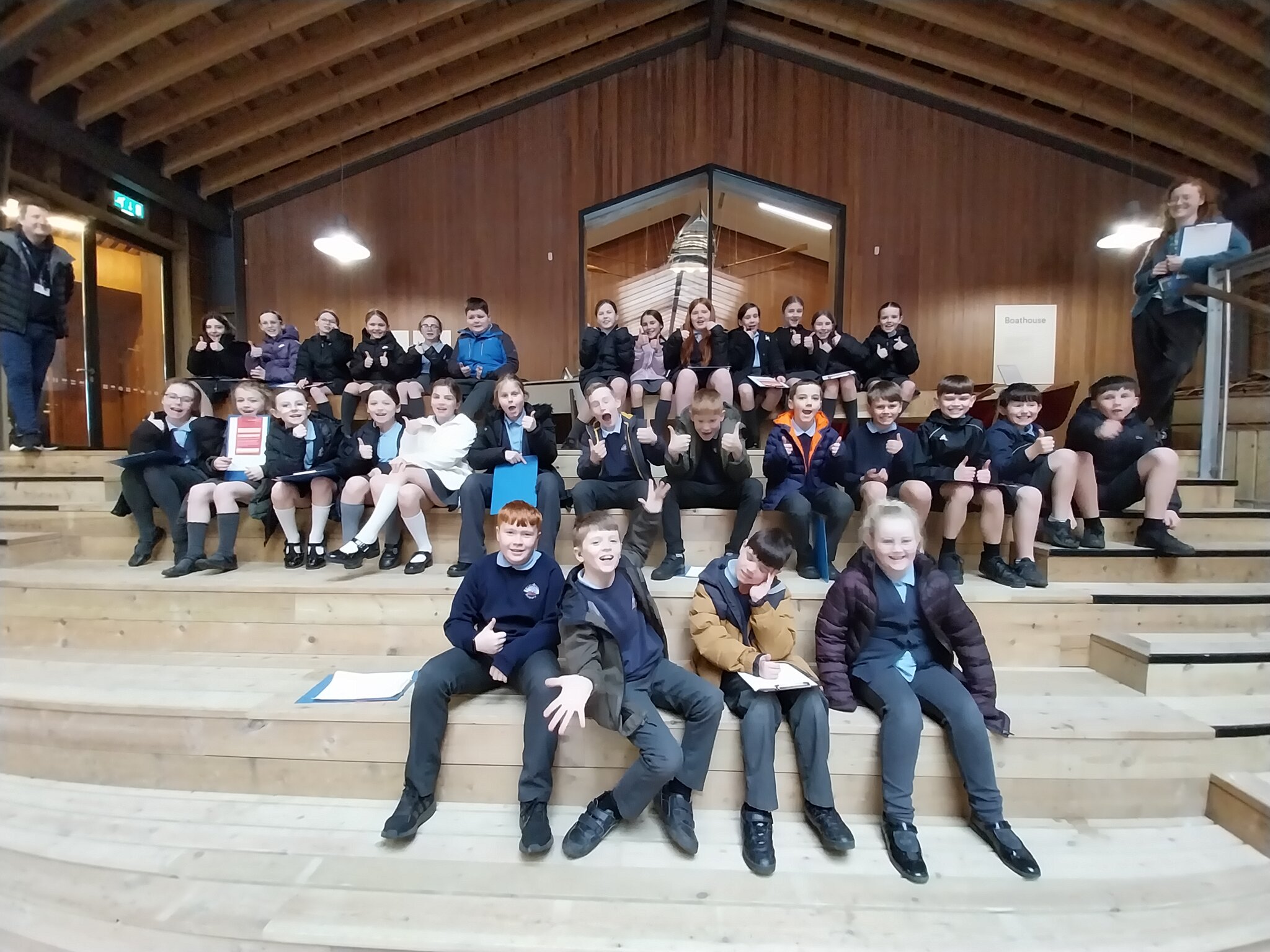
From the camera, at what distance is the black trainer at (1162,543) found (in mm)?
2340

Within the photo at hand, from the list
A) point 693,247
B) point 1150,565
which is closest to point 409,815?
point 1150,565

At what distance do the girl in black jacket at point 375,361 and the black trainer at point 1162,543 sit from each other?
4236 millimetres

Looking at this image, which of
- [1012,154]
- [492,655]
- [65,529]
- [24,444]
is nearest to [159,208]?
[24,444]

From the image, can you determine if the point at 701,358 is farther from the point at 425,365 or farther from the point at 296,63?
the point at 296,63

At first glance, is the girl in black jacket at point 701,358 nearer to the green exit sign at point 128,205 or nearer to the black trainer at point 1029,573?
the black trainer at point 1029,573

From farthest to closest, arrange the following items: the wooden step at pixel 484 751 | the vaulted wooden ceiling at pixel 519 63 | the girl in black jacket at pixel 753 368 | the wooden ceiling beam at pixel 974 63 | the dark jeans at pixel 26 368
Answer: the wooden ceiling beam at pixel 974 63, the vaulted wooden ceiling at pixel 519 63, the girl in black jacket at pixel 753 368, the dark jeans at pixel 26 368, the wooden step at pixel 484 751

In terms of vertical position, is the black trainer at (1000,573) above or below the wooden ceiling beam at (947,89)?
below

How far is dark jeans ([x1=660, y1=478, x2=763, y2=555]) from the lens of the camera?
2.44 meters

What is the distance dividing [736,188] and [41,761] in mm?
6545

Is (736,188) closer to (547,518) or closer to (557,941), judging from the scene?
(547,518)

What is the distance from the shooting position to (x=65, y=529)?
2.87 meters

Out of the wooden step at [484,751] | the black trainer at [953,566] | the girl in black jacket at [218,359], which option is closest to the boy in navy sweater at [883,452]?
the black trainer at [953,566]

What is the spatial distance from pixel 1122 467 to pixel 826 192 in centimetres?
442

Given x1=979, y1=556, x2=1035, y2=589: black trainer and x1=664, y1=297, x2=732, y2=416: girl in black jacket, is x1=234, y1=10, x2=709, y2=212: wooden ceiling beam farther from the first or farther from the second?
x1=979, y1=556, x2=1035, y2=589: black trainer
